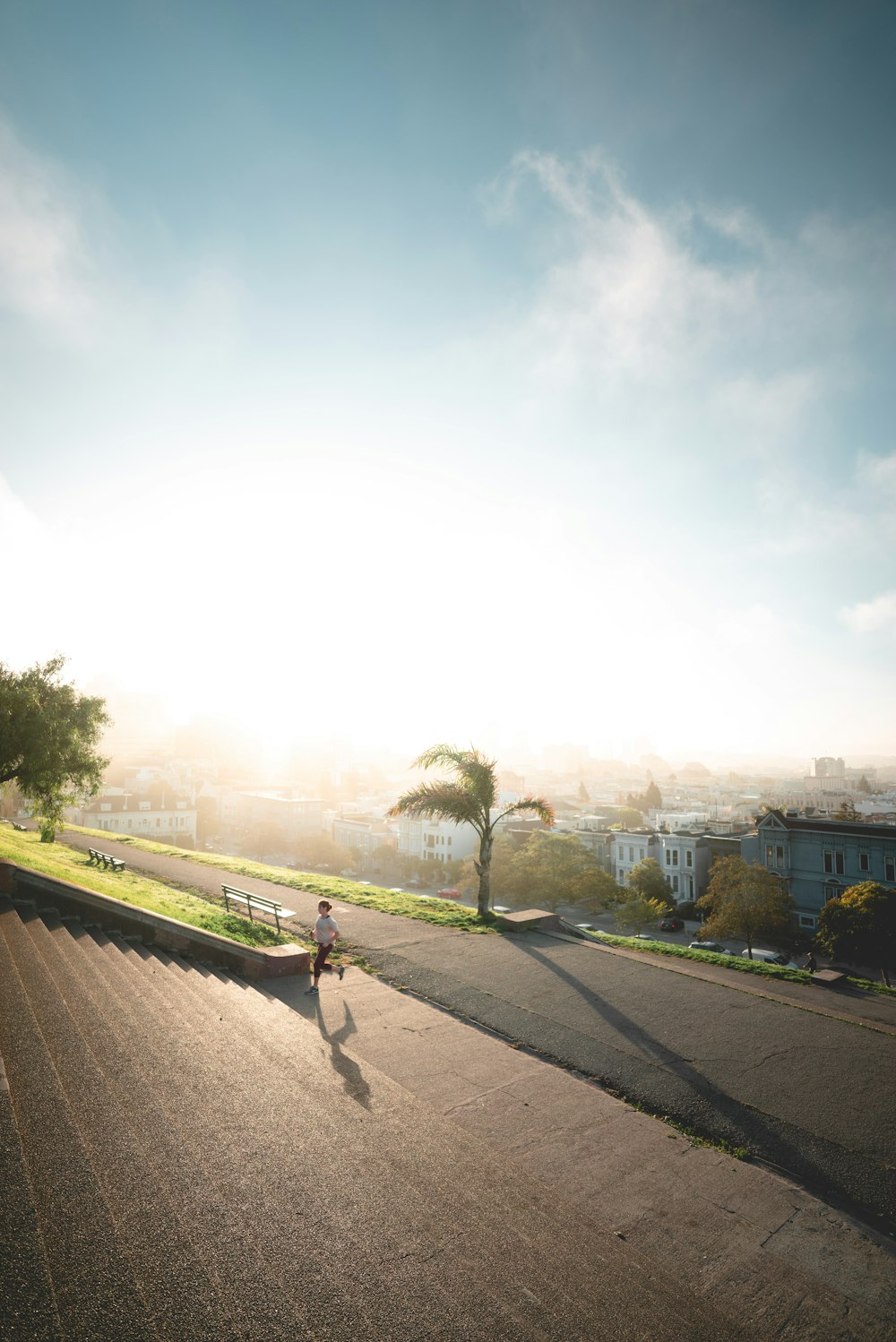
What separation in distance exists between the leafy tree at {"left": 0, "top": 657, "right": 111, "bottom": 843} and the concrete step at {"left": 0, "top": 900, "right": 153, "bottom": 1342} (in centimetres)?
1586

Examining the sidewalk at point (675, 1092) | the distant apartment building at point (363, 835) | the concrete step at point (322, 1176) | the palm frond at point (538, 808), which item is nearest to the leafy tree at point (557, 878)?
the palm frond at point (538, 808)

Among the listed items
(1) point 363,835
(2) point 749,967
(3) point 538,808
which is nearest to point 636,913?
(3) point 538,808

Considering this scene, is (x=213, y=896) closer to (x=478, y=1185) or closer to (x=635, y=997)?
(x=635, y=997)

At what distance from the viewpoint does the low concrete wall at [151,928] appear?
10.4 m

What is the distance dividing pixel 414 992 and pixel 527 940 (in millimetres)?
3999

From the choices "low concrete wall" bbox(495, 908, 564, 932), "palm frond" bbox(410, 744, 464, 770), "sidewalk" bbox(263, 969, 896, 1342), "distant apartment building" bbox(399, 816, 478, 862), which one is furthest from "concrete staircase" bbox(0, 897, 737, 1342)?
"distant apartment building" bbox(399, 816, 478, 862)

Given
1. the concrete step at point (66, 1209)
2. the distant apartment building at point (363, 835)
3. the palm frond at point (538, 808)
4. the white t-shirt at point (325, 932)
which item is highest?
the palm frond at point (538, 808)

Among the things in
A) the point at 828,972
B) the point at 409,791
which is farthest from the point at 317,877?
the point at 828,972

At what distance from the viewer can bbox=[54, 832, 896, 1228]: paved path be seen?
19.6ft

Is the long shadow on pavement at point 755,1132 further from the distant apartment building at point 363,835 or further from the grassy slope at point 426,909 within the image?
the distant apartment building at point 363,835

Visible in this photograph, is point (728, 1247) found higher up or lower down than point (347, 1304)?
lower down

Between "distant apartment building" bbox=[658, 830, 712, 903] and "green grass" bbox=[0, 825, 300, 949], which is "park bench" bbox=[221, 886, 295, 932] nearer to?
"green grass" bbox=[0, 825, 300, 949]

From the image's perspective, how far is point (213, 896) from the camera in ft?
55.9

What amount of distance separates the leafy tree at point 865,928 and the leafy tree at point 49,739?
34.3 meters
